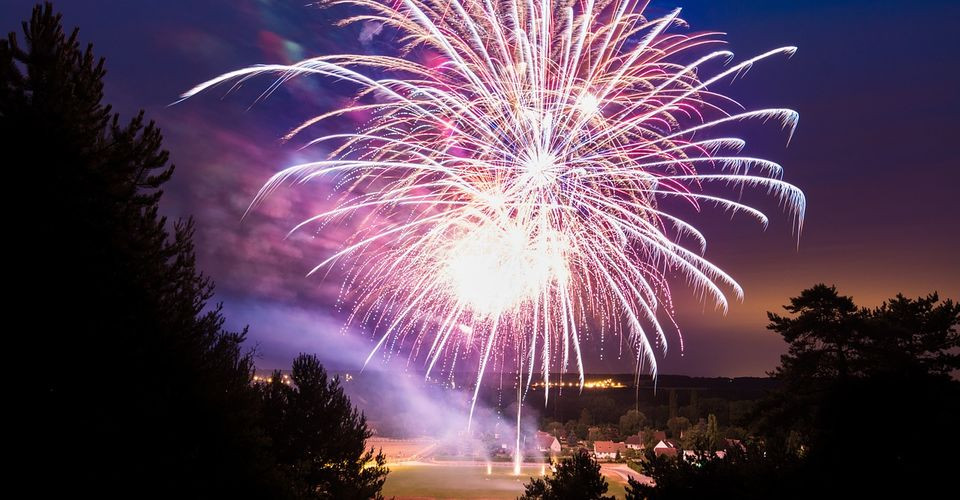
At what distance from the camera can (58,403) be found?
9.14 m

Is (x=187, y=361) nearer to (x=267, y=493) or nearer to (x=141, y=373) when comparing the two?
(x=141, y=373)

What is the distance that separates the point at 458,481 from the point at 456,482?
0.99 meters

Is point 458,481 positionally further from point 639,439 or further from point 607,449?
point 639,439

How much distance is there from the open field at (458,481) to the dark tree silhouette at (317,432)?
98.8 ft

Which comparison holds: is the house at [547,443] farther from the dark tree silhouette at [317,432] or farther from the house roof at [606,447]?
the dark tree silhouette at [317,432]

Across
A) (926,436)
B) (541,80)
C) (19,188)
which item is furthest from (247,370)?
(926,436)

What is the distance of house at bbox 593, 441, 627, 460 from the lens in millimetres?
99562

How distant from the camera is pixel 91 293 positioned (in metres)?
9.62

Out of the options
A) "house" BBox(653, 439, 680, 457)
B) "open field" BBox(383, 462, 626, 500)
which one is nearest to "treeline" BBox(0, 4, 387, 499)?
"open field" BBox(383, 462, 626, 500)

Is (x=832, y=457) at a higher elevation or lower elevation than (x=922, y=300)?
lower

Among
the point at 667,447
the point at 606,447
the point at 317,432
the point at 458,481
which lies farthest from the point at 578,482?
the point at 606,447

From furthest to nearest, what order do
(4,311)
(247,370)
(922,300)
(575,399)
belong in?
1. (575,399)
2. (922,300)
3. (247,370)
4. (4,311)

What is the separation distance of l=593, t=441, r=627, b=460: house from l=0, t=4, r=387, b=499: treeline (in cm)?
9597

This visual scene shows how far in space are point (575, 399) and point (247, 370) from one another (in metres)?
155
